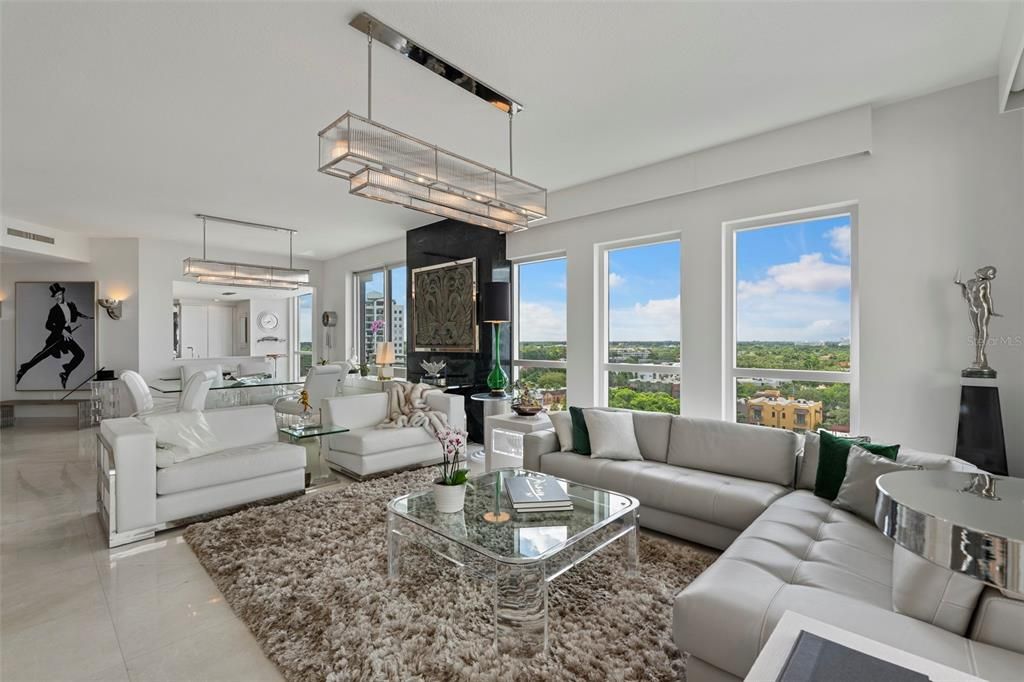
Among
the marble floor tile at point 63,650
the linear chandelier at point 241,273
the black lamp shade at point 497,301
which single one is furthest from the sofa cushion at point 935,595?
the linear chandelier at point 241,273

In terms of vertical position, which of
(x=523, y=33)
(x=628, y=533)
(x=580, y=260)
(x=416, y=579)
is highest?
(x=523, y=33)

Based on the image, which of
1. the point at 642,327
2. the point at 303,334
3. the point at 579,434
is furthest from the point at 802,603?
the point at 303,334

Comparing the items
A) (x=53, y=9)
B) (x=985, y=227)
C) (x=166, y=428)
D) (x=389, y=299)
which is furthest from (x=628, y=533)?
(x=389, y=299)

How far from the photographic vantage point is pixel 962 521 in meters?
0.51

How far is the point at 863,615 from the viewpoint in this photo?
4.89 ft

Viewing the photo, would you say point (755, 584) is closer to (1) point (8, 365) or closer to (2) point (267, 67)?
(2) point (267, 67)

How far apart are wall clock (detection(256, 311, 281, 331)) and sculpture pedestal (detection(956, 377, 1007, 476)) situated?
1122 cm

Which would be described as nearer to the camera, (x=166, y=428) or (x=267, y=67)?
(x=267, y=67)

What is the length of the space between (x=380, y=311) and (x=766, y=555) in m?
7.02

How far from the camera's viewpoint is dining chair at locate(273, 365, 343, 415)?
19.0 ft

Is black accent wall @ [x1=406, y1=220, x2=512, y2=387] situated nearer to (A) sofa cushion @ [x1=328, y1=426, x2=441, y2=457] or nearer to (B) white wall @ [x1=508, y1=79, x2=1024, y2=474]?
(A) sofa cushion @ [x1=328, y1=426, x2=441, y2=457]

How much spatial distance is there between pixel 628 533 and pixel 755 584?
94cm

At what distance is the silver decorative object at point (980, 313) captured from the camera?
273 cm

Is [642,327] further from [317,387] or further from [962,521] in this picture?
[962,521]
